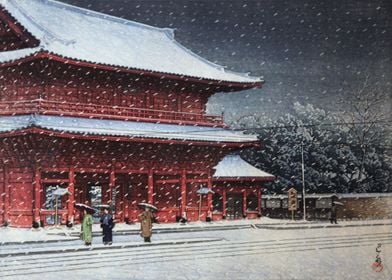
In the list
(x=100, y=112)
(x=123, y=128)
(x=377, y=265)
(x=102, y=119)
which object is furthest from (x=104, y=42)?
(x=377, y=265)

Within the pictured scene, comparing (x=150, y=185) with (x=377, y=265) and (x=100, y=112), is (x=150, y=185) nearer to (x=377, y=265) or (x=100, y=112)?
(x=100, y=112)

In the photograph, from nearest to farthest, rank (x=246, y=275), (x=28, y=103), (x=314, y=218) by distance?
(x=246, y=275), (x=28, y=103), (x=314, y=218)

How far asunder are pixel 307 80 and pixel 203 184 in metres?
6.19

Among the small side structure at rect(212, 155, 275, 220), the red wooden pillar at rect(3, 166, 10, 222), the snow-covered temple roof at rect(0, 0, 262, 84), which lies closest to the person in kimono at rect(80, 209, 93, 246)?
the red wooden pillar at rect(3, 166, 10, 222)

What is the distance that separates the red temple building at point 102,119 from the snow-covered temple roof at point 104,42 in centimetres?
3

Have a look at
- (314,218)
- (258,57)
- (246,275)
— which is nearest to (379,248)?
(246,275)

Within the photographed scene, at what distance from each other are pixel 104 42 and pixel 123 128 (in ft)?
6.44

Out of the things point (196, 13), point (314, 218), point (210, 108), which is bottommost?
point (314, 218)

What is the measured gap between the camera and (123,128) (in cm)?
1384

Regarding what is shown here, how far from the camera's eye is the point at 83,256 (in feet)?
31.6

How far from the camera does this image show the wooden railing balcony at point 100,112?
12.8 meters

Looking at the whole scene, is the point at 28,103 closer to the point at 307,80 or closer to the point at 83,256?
the point at 83,256

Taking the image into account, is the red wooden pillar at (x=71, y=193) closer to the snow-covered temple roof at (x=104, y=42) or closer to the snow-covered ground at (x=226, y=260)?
the snow-covered ground at (x=226, y=260)

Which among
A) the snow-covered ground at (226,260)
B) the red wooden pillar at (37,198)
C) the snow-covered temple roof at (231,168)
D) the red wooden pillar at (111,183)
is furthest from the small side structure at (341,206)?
the red wooden pillar at (37,198)
